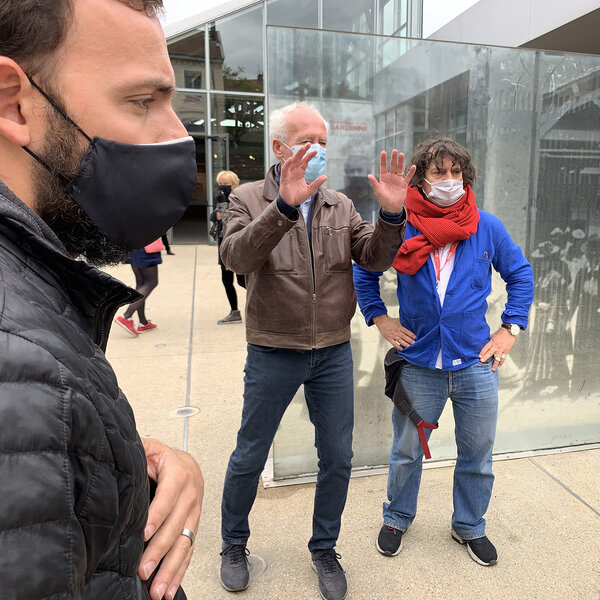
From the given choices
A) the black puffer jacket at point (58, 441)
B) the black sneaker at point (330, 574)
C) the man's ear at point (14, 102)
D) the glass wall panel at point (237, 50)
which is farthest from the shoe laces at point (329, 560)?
the glass wall panel at point (237, 50)

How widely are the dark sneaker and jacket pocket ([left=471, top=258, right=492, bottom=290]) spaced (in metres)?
1.30

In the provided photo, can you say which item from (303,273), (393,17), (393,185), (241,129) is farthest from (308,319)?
(241,129)

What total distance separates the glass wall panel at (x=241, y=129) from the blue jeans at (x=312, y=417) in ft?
39.9

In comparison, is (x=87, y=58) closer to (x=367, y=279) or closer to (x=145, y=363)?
(x=367, y=279)

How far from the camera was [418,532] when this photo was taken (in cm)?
286

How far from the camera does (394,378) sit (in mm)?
2658

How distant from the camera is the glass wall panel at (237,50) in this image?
1303 centimetres

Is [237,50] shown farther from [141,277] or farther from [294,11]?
[141,277]

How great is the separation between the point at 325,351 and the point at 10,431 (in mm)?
1842

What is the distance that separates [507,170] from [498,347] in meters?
1.30

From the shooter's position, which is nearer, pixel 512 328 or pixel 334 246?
pixel 334 246

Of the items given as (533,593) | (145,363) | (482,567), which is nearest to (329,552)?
(482,567)

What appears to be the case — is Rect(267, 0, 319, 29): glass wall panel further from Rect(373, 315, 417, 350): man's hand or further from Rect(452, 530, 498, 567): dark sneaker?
Rect(452, 530, 498, 567): dark sneaker

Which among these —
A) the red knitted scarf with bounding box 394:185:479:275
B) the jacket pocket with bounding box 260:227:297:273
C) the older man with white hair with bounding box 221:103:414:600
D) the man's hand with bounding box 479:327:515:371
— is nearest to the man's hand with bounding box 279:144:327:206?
the older man with white hair with bounding box 221:103:414:600
